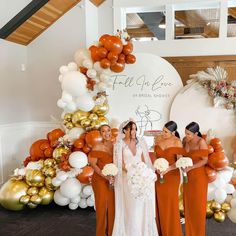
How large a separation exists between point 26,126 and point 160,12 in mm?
2932

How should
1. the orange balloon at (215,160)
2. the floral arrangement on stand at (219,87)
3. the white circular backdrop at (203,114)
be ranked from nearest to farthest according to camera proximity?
the orange balloon at (215,160), the floral arrangement on stand at (219,87), the white circular backdrop at (203,114)

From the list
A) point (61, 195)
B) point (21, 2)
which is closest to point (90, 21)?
point (21, 2)

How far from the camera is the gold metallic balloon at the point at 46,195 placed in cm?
337

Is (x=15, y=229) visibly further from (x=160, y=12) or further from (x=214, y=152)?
(x=160, y=12)

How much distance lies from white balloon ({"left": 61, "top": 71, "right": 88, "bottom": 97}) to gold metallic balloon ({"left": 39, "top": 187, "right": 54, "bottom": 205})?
3.91 ft

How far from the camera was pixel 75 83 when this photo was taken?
10.8 ft

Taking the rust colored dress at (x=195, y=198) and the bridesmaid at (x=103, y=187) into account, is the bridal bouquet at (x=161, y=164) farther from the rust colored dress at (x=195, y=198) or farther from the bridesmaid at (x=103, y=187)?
the bridesmaid at (x=103, y=187)

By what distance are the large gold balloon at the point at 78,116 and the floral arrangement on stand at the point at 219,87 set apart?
5.55ft

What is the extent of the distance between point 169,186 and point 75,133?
4.91 feet

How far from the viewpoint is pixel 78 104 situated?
3.42 meters

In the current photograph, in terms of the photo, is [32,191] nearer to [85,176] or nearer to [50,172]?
[50,172]

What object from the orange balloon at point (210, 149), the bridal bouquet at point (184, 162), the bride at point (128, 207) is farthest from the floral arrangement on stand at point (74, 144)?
the bridal bouquet at point (184, 162)

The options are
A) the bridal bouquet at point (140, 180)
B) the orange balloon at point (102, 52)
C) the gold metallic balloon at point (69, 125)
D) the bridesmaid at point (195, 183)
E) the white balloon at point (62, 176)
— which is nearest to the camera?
the bridal bouquet at point (140, 180)

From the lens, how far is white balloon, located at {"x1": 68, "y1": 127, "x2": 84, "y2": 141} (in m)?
3.38
